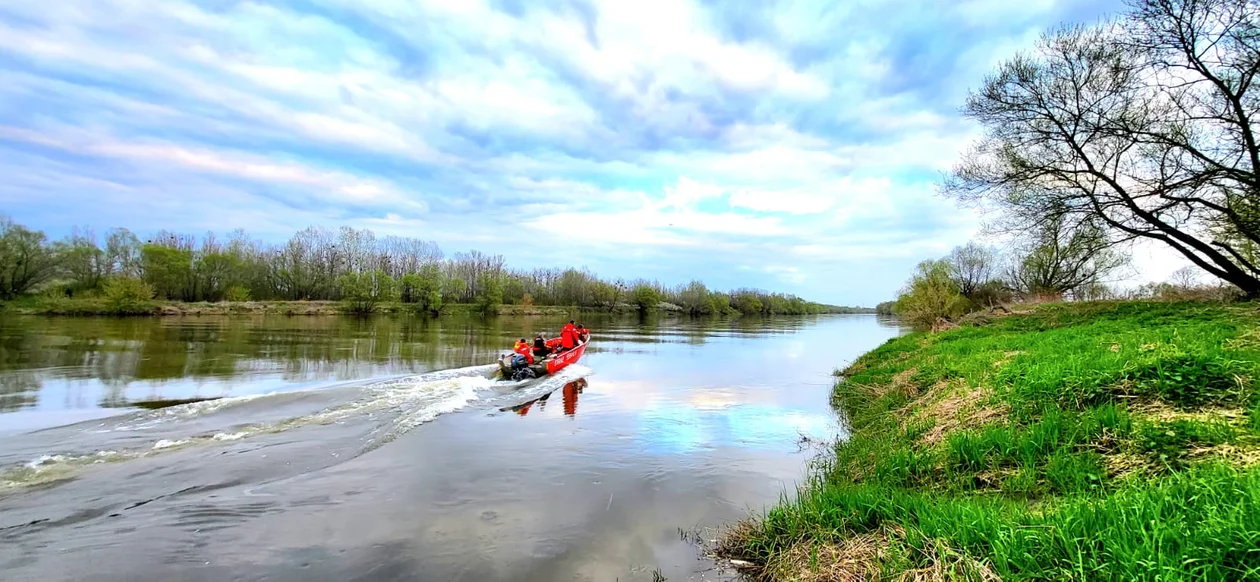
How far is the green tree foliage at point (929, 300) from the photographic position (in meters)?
33.3

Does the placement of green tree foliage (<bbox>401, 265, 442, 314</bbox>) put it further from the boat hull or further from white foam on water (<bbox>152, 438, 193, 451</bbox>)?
white foam on water (<bbox>152, 438, 193, 451</bbox>)

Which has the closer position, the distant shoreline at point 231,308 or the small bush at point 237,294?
the distant shoreline at point 231,308

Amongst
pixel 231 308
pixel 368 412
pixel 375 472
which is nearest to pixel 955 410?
pixel 375 472

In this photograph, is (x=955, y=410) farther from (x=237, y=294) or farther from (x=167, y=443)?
(x=237, y=294)

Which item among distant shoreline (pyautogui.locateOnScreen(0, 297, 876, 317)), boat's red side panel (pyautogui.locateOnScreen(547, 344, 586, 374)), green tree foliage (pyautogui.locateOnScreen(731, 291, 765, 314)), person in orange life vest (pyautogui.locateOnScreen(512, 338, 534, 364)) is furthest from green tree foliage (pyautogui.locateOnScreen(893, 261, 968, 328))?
green tree foliage (pyautogui.locateOnScreen(731, 291, 765, 314))

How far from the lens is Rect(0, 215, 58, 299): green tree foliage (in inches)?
2106

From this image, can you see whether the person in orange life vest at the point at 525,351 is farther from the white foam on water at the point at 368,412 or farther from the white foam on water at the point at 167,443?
the white foam on water at the point at 167,443

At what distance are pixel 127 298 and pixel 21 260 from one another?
16.3m

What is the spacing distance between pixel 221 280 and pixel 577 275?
54805mm

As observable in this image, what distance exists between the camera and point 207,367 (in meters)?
19.1

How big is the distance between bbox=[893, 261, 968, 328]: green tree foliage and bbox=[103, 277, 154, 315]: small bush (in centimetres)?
6581

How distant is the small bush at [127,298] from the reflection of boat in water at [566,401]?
5384 centimetres

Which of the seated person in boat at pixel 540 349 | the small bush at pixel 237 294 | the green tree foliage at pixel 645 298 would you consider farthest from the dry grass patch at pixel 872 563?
the green tree foliage at pixel 645 298

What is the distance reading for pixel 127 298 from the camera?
49906 millimetres
